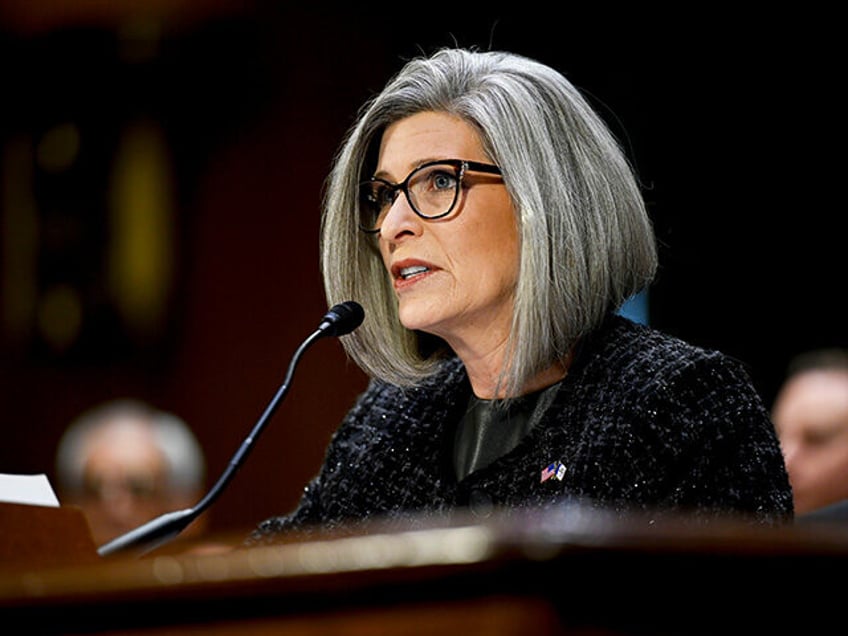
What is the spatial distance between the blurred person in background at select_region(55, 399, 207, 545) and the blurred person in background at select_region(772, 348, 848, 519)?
167 centimetres

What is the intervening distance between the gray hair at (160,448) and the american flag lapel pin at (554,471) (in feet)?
7.87

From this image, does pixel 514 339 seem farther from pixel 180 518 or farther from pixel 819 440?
pixel 819 440

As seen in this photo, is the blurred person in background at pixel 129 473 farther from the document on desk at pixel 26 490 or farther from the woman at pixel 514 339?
the document on desk at pixel 26 490

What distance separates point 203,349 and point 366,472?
3.10 metres

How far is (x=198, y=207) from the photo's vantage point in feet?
16.5

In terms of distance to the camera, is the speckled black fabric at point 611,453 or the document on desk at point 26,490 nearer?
the document on desk at point 26,490

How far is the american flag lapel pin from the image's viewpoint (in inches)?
67.8

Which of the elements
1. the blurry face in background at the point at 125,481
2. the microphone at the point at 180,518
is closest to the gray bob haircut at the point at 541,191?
the microphone at the point at 180,518

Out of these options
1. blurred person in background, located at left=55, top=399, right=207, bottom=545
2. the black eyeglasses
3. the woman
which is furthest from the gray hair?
the black eyeglasses

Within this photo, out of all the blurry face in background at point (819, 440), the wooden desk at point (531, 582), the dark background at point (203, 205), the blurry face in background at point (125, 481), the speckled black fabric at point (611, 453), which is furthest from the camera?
the dark background at point (203, 205)

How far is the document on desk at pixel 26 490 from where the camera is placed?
4.40 feet

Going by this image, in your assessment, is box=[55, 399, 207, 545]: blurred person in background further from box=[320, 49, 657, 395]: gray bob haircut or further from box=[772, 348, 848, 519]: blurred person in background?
box=[320, 49, 657, 395]: gray bob haircut

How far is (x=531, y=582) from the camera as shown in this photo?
65 cm

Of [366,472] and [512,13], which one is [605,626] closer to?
[366,472]
